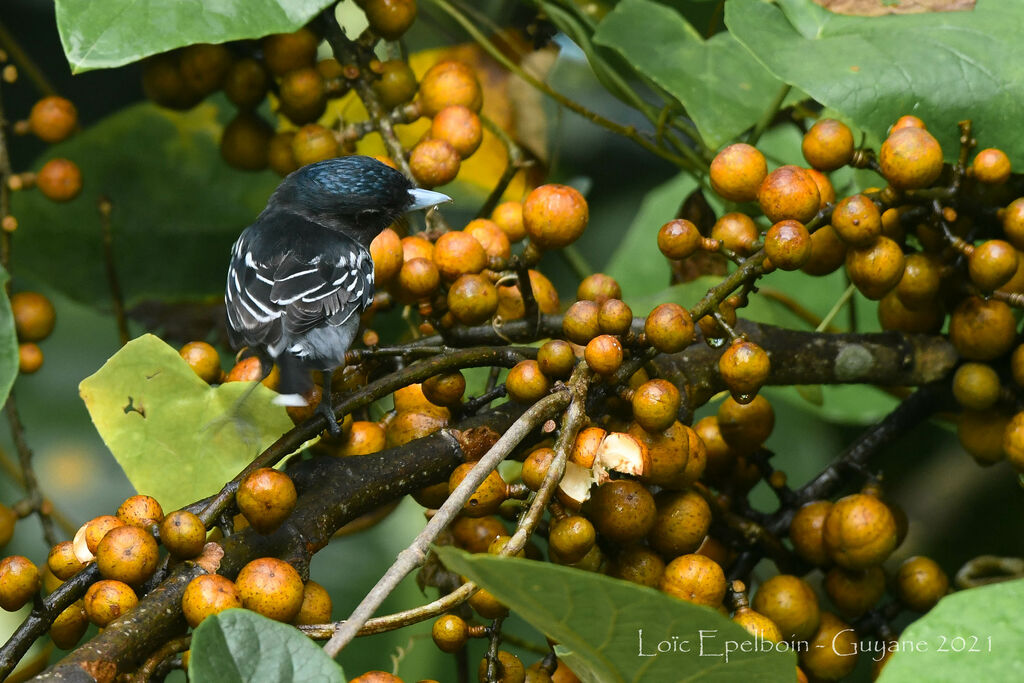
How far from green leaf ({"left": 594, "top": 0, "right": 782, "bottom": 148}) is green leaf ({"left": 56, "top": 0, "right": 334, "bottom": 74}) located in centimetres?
43

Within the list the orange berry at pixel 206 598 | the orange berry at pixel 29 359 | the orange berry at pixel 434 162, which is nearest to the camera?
the orange berry at pixel 206 598

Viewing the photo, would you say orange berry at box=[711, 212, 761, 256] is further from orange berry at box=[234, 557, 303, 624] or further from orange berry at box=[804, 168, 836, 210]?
orange berry at box=[234, 557, 303, 624]

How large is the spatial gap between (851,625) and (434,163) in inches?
29.0

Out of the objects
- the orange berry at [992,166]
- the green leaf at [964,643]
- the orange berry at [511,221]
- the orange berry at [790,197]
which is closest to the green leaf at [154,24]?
the orange berry at [511,221]

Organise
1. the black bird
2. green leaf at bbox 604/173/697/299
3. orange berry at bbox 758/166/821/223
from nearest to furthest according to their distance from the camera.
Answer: orange berry at bbox 758/166/821/223 → the black bird → green leaf at bbox 604/173/697/299

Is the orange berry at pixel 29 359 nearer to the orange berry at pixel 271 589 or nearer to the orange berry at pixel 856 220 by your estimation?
the orange berry at pixel 271 589

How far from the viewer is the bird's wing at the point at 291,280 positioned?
1.27 m

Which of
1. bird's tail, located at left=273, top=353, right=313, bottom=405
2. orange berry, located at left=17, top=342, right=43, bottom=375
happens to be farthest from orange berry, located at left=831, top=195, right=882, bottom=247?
orange berry, located at left=17, top=342, right=43, bottom=375

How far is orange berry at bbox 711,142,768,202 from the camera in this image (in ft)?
3.81

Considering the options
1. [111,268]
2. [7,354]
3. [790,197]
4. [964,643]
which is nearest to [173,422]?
[7,354]

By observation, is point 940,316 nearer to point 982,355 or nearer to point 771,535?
point 982,355

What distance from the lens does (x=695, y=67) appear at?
1.43 meters

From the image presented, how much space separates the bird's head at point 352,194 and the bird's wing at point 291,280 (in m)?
0.05

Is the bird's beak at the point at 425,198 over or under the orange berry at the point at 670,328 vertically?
under
